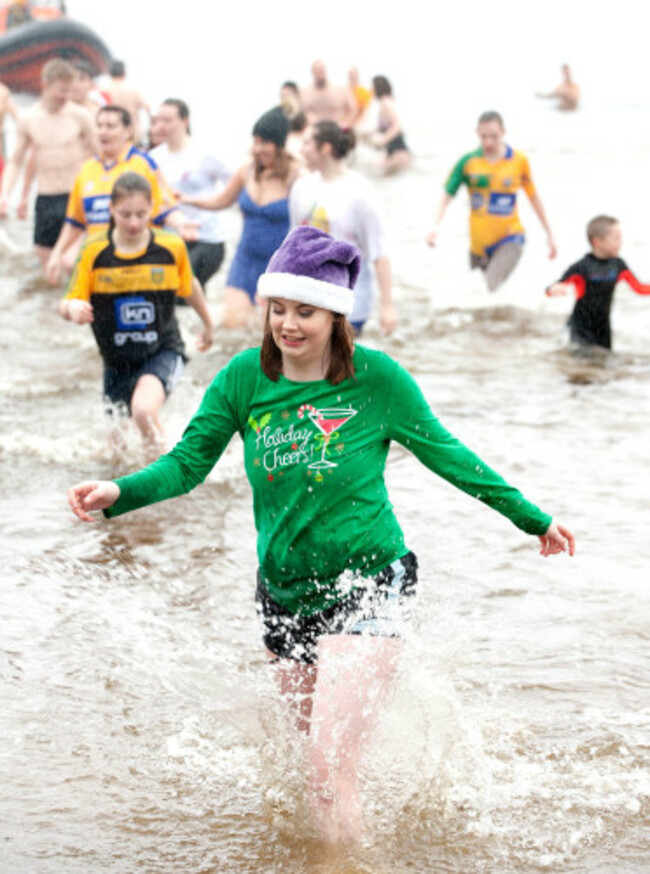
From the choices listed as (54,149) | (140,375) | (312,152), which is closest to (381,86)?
(54,149)

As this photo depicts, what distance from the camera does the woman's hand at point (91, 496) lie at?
3.32 metres

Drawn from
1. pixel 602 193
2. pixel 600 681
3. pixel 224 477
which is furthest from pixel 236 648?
pixel 602 193

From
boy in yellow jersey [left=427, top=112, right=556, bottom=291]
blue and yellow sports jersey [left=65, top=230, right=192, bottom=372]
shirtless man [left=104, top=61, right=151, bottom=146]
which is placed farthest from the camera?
shirtless man [left=104, top=61, right=151, bottom=146]

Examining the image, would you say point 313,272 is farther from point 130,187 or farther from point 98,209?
point 98,209

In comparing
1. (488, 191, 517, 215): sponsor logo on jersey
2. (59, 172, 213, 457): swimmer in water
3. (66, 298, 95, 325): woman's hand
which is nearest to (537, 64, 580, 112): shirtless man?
(488, 191, 517, 215): sponsor logo on jersey

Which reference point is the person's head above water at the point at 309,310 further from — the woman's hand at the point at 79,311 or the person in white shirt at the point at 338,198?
the person in white shirt at the point at 338,198

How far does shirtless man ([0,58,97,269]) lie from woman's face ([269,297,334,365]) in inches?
351

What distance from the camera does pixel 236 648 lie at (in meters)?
5.12

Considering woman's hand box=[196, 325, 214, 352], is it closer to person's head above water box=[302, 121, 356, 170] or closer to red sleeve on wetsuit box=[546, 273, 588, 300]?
person's head above water box=[302, 121, 356, 170]

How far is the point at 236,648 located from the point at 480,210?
7094mm

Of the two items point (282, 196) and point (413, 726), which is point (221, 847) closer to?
point (413, 726)

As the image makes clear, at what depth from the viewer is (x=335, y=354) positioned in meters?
3.46

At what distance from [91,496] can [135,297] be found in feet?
11.3

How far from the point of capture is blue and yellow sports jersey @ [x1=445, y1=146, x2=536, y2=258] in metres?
11.3
